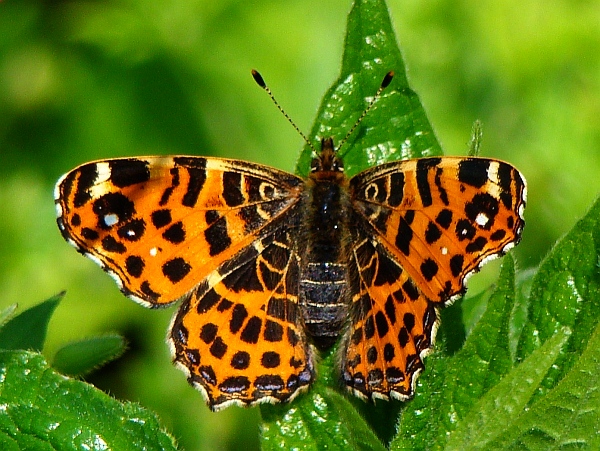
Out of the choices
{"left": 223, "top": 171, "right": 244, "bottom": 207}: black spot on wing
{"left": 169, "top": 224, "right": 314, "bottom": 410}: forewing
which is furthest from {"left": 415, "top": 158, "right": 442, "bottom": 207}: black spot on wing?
{"left": 223, "top": 171, "right": 244, "bottom": 207}: black spot on wing

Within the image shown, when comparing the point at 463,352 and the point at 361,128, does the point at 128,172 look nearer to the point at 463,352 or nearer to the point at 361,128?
the point at 361,128

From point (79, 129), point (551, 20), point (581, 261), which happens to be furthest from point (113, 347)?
point (551, 20)

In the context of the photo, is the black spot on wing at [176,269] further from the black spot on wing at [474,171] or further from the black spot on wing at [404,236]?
the black spot on wing at [474,171]

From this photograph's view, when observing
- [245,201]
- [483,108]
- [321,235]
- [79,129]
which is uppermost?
[79,129]

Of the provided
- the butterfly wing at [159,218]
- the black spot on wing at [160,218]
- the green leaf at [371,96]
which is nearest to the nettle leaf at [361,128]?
the green leaf at [371,96]

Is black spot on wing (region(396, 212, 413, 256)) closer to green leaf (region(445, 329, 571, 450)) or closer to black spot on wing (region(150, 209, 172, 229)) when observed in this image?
black spot on wing (region(150, 209, 172, 229))

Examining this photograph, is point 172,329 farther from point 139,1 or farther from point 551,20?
point 551,20
